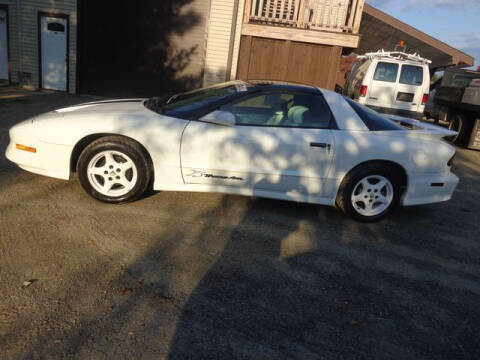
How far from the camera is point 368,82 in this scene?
1100 centimetres

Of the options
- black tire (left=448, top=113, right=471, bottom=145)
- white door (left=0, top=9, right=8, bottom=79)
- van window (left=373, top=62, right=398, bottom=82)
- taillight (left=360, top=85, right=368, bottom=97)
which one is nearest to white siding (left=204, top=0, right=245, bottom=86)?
taillight (left=360, top=85, right=368, bottom=97)

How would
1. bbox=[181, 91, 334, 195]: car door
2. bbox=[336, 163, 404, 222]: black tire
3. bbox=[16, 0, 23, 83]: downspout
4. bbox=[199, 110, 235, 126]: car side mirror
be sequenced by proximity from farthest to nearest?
bbox=[16, 0, 23, 83]: downspout → bbox=[336, 163, 404, 222]: black tire → bbox=[181, 91, 334, 195]: car door → bbox=[199, 110, 235, 126]: car side mirror

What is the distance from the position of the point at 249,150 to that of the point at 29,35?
11364mm

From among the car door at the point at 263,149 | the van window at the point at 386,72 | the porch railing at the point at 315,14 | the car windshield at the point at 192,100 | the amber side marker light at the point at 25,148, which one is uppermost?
the porch railing at the point at 315,14

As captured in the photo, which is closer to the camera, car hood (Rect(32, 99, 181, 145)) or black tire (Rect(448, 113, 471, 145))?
car hood (Rect(32, 99, 181, 145))

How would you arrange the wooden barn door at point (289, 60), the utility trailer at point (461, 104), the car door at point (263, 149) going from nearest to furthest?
the car door at point (263, 149)
the utility trailer at point (461, 104)
the wooden barn door at point (289, 60)

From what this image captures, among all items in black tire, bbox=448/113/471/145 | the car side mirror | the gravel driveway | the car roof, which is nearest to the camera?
the gravel driveway

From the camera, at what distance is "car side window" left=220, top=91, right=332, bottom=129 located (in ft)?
13.7

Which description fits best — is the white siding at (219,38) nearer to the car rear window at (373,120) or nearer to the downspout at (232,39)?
the downspout at (232,39)

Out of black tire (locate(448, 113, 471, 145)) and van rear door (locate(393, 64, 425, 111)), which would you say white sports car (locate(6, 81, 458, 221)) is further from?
black tire (locate(448, 113, 471, 145))

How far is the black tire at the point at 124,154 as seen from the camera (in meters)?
3.95

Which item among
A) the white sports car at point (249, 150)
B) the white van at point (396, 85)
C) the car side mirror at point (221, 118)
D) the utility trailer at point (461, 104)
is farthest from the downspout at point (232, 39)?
the car side mirror at point (221, 118)

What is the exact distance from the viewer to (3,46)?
12742 mm

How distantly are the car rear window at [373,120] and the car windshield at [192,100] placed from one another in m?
1.24
